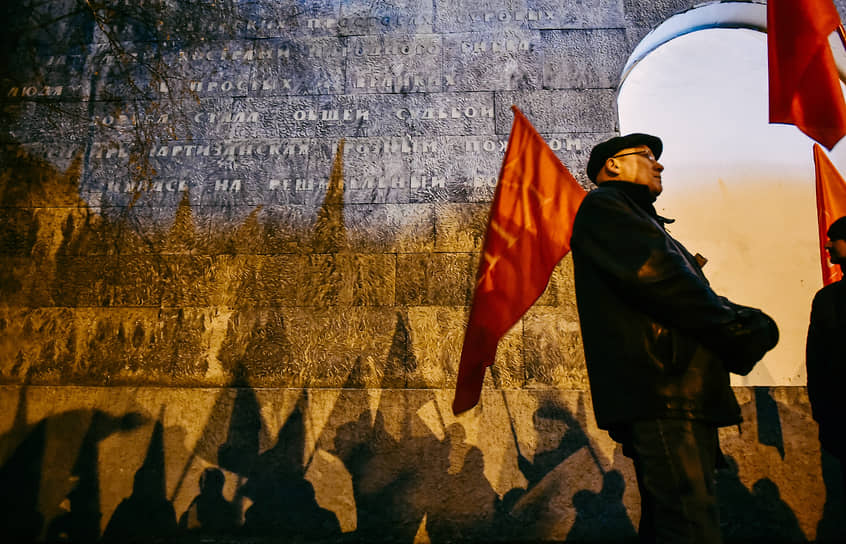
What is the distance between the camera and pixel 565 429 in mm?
4391

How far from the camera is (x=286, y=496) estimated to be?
14.1ft

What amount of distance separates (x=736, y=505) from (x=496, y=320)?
275 centimetres

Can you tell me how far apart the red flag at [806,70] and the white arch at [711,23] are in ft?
5.25

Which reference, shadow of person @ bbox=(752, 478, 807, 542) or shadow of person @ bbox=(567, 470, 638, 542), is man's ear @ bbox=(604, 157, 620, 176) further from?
shadow of person @ bbox=(752, 478, 807, 542)

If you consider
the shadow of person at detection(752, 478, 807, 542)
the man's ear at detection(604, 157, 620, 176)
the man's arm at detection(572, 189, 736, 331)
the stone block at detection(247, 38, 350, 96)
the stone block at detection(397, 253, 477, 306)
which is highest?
the stone block at detection(247, 38, 350, 96)

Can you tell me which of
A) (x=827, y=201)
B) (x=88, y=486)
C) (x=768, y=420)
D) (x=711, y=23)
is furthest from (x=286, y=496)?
(x=711, y=23)

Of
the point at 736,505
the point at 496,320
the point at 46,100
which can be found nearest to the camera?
the point at 496,320

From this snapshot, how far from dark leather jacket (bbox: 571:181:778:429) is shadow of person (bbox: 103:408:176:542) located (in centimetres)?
377

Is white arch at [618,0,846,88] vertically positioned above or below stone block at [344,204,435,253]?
above

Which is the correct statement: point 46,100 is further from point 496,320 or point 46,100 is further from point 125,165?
point 496,320

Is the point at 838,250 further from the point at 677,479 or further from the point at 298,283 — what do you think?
the point at 298,283

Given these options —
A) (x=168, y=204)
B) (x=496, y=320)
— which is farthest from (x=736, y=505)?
(x=168, y=204)

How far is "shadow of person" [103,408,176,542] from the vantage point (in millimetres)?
4262

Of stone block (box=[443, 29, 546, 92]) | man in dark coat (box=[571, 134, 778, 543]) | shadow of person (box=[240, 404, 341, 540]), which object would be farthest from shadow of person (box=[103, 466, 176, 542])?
stone block (box=[443, 29, 546, 92])
